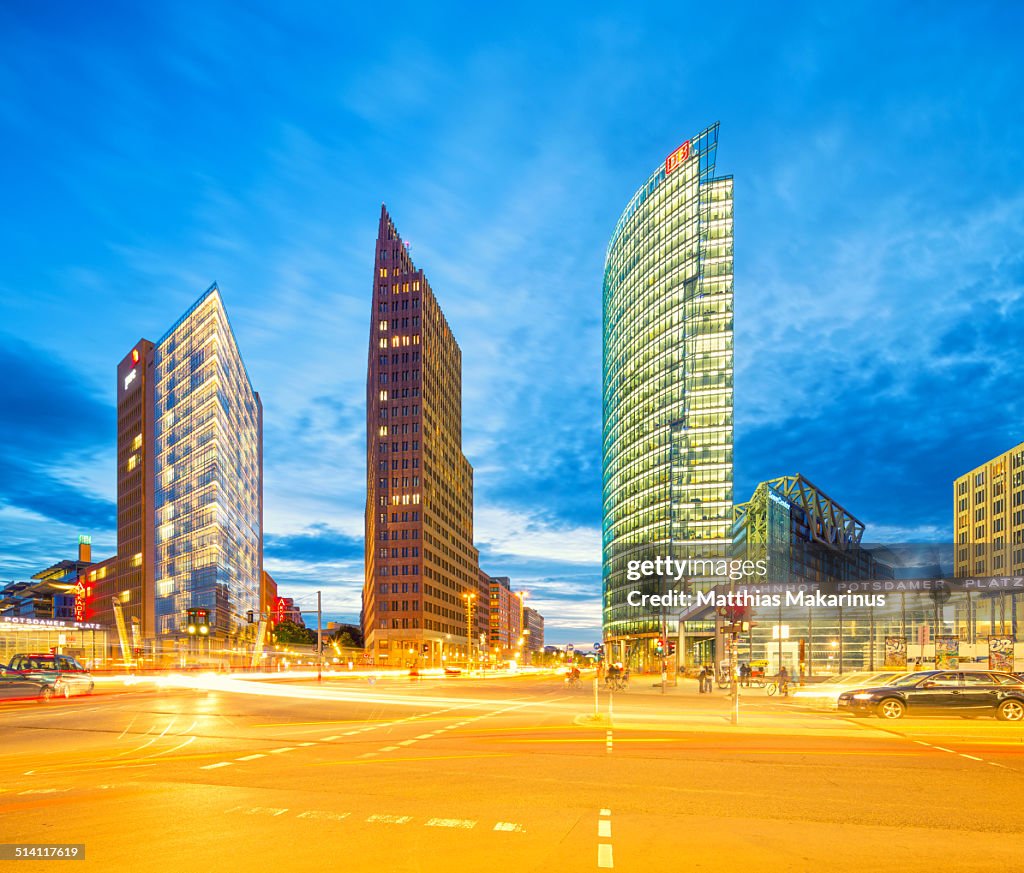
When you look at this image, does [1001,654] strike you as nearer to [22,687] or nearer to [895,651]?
[895,651]

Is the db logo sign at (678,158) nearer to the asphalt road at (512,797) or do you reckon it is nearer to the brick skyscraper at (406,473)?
the brick skyscraper at (406,473)

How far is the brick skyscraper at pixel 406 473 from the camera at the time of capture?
16000cm

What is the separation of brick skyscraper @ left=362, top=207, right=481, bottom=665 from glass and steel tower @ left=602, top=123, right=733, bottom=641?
36.8 m

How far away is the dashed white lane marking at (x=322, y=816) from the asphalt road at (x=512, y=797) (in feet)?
0.11

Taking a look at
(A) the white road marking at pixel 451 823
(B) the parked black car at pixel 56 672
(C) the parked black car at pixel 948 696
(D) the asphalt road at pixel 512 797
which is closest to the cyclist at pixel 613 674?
(C) the parked black car at pixel 948 696

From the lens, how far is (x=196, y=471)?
140250 mm

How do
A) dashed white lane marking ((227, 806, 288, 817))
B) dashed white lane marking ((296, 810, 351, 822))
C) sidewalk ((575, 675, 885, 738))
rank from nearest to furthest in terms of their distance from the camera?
dashed white lane marking ((296, 810, 351, 822)), dashed white lane marking ((227, 806, 288, 817)), sidewalk ((575, 675, 885, 738))

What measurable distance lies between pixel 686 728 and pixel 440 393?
165m

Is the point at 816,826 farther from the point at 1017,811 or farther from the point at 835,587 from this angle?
the point at 835,587

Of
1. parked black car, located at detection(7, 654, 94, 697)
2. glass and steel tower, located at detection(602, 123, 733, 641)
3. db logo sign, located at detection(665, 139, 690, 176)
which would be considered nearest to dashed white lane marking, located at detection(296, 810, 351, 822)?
parked black car, located at detection(7, 654, 94, 697)

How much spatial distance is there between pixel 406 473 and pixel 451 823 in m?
156

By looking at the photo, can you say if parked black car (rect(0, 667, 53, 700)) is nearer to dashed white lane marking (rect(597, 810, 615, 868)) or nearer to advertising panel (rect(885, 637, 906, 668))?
dashed white lane marking (rect(597, 810, 615, 868))

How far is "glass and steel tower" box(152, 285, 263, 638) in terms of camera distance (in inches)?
5433

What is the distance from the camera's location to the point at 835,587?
2484 inches
